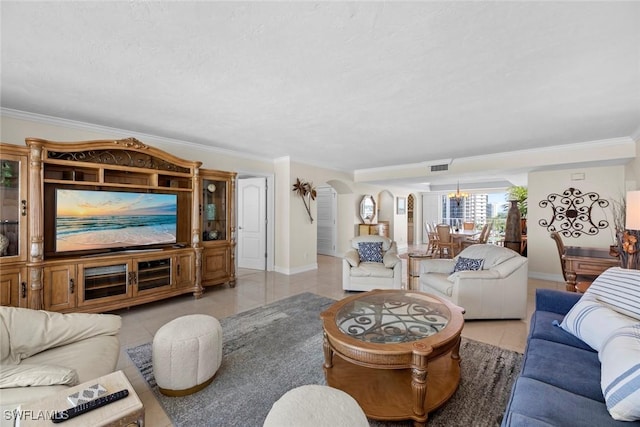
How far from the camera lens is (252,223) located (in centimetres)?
598

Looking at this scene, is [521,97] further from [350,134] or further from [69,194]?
[69,194]

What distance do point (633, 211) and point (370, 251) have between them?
2945mm

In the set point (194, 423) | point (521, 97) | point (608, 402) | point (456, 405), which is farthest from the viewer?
point (521, 97)

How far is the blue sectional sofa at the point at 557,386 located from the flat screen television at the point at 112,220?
13.5 feet

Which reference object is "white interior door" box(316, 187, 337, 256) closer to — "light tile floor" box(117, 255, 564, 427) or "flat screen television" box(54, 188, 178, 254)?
"light tile floor" box(117, 255, 564, 427)

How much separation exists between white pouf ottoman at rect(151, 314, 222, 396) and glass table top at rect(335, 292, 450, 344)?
98 centimetres

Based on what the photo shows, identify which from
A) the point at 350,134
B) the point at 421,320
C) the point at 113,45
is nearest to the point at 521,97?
the point at 350,134

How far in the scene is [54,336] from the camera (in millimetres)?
1736

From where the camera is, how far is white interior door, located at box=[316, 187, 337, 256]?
783 centimetres

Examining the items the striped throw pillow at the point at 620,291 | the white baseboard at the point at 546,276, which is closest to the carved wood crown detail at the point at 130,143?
the striped throw pillow at the point at 620,291

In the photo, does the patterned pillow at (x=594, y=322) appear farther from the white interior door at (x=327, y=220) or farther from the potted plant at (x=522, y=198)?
the white interior door at (x=327, y=220)

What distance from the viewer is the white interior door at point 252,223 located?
5.81 metres

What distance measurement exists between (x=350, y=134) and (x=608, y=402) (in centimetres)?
341

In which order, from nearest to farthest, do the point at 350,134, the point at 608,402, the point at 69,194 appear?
the point at 608,402 → the point at 69,194 → the point at 350,134
